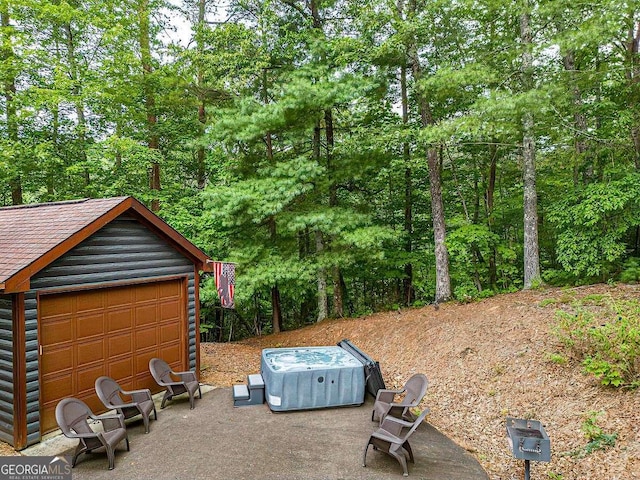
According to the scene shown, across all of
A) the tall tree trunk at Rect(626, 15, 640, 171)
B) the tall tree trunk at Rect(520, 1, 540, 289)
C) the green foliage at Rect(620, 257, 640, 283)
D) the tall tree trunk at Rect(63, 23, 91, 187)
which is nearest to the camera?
the tall tree trunk at Rect(626, 15, 640, 171)

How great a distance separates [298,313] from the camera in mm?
18078

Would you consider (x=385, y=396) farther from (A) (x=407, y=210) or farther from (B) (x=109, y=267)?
(A) (x=407, y=210)

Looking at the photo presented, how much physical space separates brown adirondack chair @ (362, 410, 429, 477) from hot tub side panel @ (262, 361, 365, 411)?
61.0 inches

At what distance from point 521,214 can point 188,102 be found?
39.1 feet

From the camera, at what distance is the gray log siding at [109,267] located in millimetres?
5766

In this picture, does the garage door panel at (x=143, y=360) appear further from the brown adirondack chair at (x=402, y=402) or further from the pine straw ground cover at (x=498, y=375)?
the brown adirondack chair at (x=402, y=402)

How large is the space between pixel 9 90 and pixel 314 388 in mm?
13527

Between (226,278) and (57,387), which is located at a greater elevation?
(226,278)

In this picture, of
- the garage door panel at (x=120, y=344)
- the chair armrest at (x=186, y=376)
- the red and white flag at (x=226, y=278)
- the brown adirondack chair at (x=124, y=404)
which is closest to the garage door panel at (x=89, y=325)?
the garage door panel at (x=120, y=344)

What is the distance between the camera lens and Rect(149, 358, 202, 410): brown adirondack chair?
23.1ft

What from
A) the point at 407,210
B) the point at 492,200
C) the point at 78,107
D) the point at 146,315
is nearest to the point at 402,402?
the point at 146,315

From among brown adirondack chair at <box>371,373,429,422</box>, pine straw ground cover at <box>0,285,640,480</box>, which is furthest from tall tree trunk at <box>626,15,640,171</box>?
brown adirondack chair at <box>371,373,429,422</box>

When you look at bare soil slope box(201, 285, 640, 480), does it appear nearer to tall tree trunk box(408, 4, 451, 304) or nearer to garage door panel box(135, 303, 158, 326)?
tall tree trunk box(408, 4, 451, 304)

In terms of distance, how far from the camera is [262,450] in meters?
5.44
